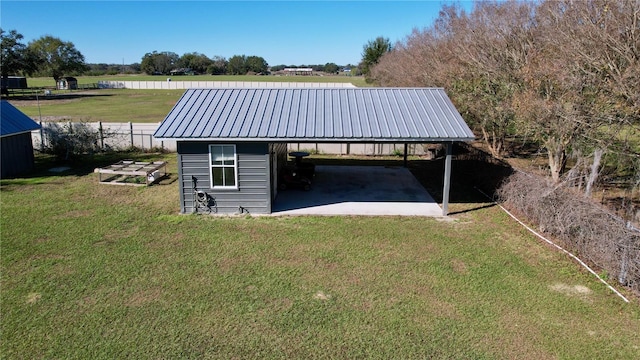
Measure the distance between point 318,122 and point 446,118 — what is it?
4052 millimetres

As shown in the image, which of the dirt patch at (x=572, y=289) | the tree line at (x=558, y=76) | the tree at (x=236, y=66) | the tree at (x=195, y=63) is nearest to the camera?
the dirt patch at (x=572, y=289)

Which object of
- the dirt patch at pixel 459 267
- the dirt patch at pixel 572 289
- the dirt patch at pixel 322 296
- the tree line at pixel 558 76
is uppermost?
the tree line at pixel 558 76

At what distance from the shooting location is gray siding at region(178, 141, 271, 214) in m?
13.3

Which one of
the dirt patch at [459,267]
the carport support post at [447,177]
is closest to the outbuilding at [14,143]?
the carport support post at [447,177]

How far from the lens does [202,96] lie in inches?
601

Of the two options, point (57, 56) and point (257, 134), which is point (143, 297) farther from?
point (57, 56)

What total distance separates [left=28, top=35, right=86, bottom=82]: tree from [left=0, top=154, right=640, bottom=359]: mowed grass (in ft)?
282

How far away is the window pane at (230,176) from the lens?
1352cm

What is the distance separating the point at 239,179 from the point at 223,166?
619 mm

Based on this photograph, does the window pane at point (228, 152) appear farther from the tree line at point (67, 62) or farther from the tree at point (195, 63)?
the tree at point (195, 63)

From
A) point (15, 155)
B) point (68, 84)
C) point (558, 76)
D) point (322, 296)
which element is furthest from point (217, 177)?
point (68, 84)

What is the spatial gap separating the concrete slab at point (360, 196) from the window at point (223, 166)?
1.68 meters

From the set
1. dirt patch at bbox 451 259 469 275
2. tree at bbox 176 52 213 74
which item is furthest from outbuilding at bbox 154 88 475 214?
tree at bbox 176 52 213 74

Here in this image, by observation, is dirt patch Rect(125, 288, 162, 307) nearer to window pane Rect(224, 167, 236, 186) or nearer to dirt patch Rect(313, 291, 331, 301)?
dirt patch Rect(313, 291, 331, 301)
